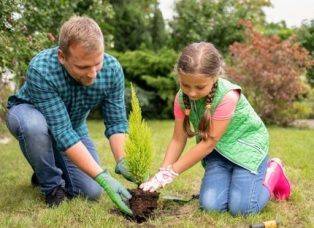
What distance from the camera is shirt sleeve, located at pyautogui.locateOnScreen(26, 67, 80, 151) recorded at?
4195 millimetres

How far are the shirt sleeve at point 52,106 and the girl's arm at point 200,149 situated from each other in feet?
2.60

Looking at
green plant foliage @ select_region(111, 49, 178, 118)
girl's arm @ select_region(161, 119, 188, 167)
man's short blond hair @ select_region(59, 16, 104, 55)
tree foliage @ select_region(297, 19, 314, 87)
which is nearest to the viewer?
man's short blond hair @ select_region(59, 16, 104, 55)

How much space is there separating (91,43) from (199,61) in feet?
2.52

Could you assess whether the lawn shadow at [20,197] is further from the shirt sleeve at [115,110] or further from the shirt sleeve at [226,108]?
the shirt sleeve at [226,108]

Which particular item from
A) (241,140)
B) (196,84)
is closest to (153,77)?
(241,140)

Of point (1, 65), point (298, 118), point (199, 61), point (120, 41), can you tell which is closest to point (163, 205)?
point (199, 61)

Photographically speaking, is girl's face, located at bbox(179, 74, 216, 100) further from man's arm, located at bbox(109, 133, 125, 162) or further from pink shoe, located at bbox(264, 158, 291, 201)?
pink shoe, located at bbox(264, 158, 291, 201)

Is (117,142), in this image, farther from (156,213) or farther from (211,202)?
(211,202)

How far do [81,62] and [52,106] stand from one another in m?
0.52

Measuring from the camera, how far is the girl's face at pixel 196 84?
3.97m

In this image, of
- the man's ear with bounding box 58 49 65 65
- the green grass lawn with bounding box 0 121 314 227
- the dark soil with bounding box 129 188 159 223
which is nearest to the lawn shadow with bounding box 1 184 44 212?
the green grass lawn with bounding box 0 121 314 227

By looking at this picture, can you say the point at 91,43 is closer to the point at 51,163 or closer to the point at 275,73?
the point at 51,163

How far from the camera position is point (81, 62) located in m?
3.92

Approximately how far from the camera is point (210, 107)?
4.21 metres
